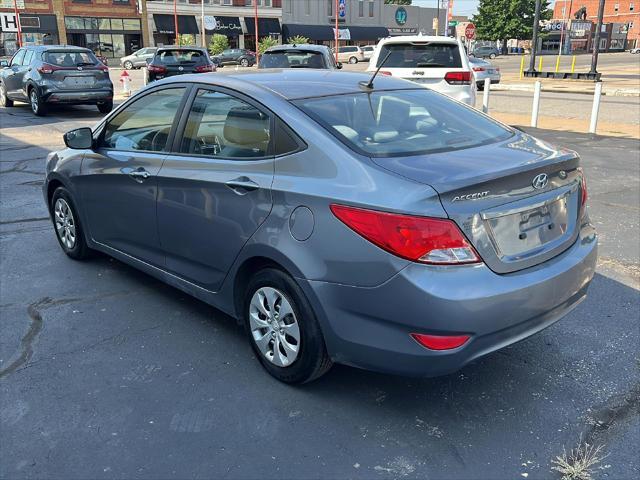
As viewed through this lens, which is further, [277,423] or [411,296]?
[277,423]

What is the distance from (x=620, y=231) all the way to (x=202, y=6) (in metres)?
62.0

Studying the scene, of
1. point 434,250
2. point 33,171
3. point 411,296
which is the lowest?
point 33,171

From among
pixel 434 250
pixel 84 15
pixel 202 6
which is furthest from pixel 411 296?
pixel 202 6

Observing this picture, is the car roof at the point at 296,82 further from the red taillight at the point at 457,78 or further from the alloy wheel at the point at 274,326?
the red taillight at the point at 457,78

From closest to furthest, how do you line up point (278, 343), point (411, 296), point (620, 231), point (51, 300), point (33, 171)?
point (411, 296) < point (278, 343) < point (51, 300) < point (620, 231) < point (33, 171)

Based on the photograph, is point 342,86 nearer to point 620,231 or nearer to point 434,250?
point 434,250

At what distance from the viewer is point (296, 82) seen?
12.4 feet

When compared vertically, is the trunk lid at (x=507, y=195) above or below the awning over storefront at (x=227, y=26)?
below

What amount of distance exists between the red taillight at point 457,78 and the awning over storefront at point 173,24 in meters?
56.3

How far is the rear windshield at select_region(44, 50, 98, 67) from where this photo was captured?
1523cm

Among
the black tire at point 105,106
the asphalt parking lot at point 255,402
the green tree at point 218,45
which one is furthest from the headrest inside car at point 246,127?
the green tree at point 218,45

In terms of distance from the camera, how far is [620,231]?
6156 mm

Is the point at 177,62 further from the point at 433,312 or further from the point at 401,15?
the point at 401,15

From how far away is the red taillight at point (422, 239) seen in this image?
8.84 feet
